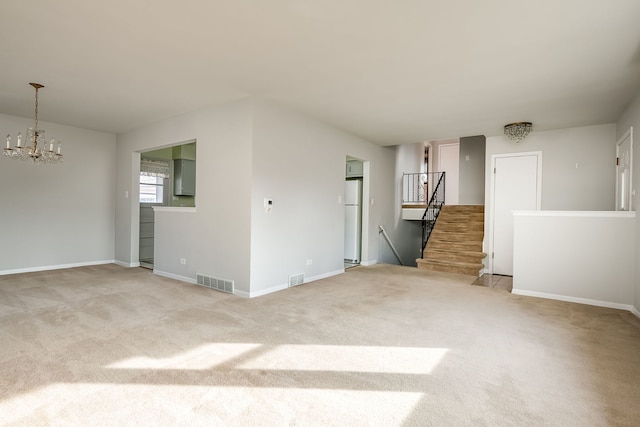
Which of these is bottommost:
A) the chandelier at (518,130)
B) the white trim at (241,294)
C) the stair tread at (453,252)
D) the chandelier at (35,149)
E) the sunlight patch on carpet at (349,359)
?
the sunlight patch on carpet at (349,359)

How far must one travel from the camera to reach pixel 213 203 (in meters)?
4.73

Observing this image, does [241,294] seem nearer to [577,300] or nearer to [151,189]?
→ [577,300]

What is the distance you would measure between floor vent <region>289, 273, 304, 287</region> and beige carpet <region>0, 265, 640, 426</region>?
22.4 inches

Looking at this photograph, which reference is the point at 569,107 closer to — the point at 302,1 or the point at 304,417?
the point at 302,1

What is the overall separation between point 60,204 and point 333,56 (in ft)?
19.2

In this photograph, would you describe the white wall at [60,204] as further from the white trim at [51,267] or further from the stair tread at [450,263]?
the stair tread at [450,263]

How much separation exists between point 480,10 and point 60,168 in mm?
7000

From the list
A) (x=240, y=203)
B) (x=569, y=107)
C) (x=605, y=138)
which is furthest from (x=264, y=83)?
(x=605, y=138)

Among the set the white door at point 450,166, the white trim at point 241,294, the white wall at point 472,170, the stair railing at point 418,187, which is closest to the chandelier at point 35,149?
the white trim at point 241,294

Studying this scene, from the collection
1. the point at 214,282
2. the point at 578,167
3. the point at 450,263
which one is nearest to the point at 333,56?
the point at 214,282

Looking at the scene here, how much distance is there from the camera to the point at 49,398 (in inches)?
76.2

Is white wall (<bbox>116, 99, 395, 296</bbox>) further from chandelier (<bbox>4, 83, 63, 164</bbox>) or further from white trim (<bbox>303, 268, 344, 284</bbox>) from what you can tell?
chandelier (<bbox>4, 83, 63, 164</bbox>)

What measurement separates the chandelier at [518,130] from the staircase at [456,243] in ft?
7.48

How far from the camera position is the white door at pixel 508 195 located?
5902 millimetres
